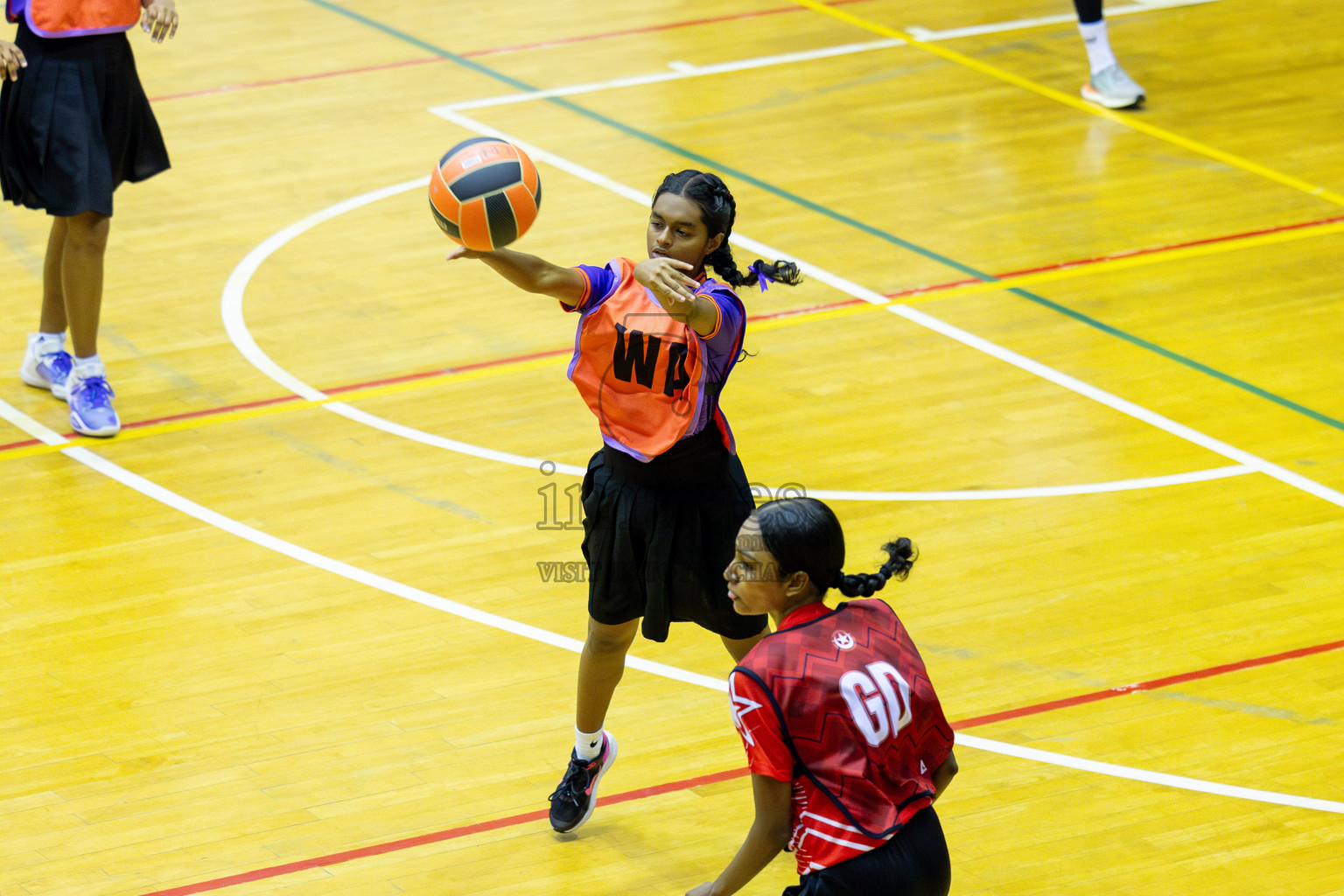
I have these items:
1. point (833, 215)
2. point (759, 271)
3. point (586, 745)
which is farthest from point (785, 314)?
point (759, 271)

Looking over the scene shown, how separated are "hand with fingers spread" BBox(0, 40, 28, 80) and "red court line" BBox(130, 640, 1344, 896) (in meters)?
3.36

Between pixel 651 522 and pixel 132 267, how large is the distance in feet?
16.0

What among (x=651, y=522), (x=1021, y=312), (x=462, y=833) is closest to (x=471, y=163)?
(x=651, y=522)

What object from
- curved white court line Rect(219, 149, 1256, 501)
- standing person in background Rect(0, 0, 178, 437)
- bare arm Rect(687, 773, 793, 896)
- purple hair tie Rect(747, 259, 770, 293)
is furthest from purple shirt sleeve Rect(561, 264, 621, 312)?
standing person in background Rect(0, 0, 178, 437)

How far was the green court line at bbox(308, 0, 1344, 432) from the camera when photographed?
7461 millimetres

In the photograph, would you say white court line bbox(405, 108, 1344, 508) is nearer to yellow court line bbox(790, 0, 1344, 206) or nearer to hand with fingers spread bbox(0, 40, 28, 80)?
hand with fingers spread bbox(0, 40, 28, 80)

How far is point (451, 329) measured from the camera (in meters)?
8.02

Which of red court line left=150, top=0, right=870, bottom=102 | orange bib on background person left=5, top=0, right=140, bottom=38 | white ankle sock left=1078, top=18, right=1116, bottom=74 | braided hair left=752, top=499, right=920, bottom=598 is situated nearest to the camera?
braided hair left=752, top=499, right=920, bottom=598

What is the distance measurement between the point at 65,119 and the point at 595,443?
2274 millimetres

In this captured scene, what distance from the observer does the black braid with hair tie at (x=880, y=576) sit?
12.4 feet

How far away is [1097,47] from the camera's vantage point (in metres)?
10.8

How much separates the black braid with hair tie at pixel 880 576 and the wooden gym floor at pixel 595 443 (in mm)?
1188

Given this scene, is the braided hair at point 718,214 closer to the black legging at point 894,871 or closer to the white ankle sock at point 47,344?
the black legging at point 894,871

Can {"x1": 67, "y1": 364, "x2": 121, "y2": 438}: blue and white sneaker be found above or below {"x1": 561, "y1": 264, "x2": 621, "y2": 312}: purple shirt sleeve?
below
